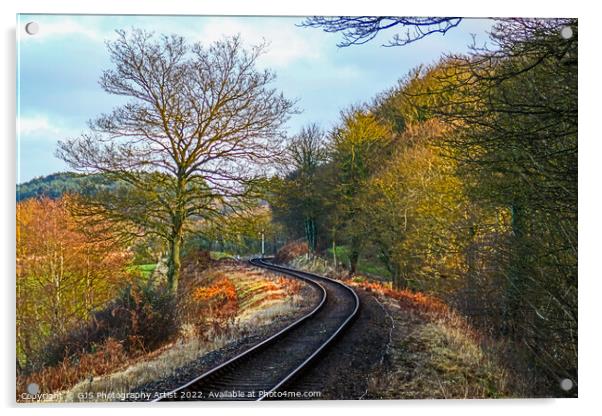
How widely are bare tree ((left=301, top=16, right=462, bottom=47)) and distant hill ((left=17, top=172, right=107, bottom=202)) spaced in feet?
8.85

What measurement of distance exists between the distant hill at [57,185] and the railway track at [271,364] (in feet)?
6.70

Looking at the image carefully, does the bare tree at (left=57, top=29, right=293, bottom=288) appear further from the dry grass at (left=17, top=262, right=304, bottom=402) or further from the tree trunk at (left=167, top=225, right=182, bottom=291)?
the dry grass at (left=17, top=262, right=304, bottom=402)

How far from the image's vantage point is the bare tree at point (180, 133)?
5.23 m

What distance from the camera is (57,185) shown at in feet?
17.0

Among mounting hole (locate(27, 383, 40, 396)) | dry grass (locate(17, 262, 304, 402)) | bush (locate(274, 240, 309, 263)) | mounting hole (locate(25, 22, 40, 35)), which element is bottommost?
mounting hole (locate(27, 383, 40, 396))

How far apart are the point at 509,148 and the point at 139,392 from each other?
13.5 feet

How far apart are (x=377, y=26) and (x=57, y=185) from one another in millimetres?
3508

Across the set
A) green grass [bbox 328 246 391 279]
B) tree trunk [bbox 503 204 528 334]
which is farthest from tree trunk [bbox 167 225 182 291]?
tree trunk [bbox 503 204 528 334]

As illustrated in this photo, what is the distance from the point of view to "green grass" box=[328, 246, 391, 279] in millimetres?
7512

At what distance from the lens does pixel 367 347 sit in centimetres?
576

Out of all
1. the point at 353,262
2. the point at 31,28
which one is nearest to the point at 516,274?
the point at 353,262

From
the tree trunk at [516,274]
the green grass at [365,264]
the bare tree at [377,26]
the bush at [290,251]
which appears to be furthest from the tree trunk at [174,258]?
the tree trunk at [516,274]

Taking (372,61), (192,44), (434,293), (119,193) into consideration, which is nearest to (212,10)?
(192,44)

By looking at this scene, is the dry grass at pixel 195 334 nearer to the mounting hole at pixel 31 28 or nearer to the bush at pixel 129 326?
the bush at pixel 129 326
